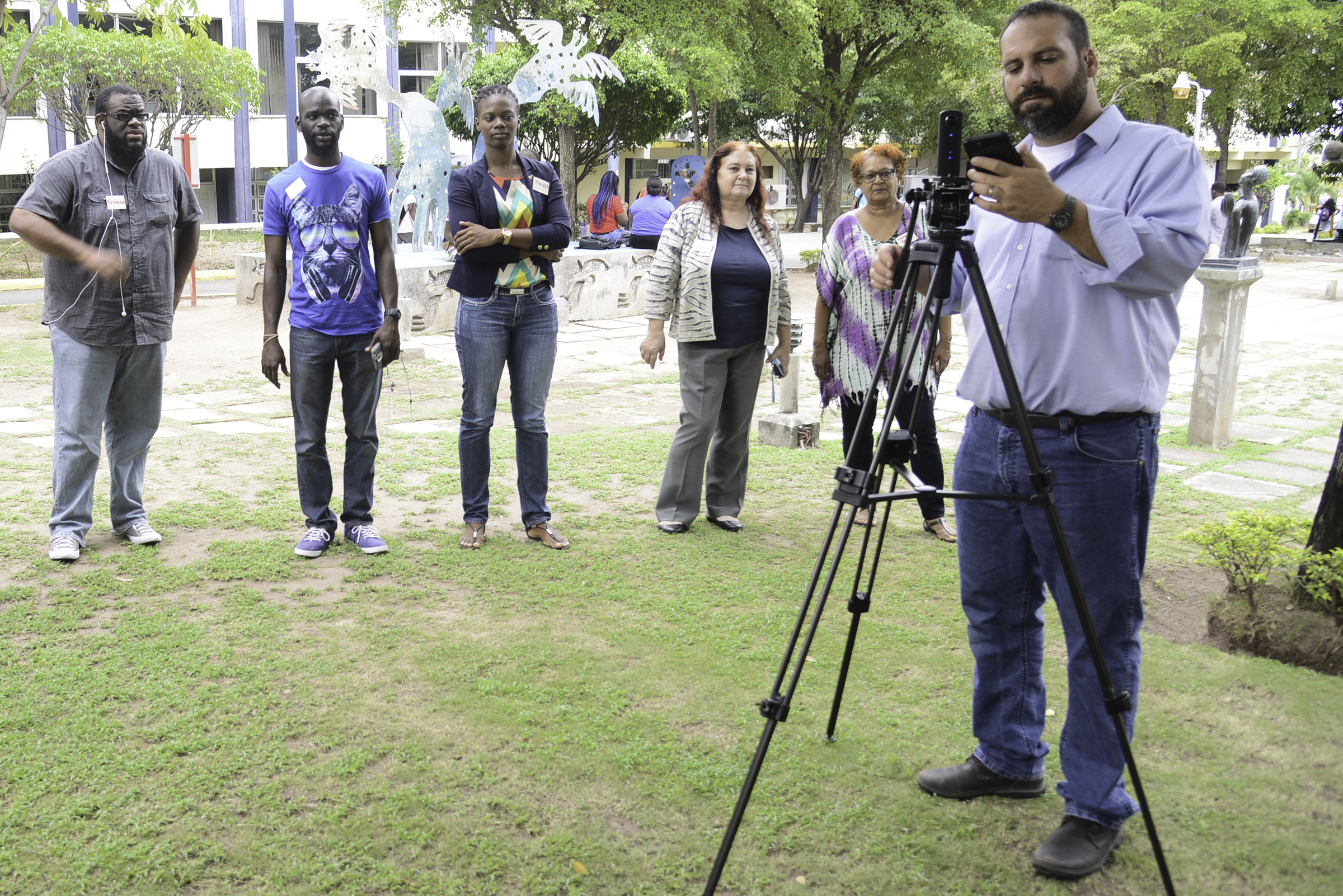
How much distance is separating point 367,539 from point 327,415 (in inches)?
24.3

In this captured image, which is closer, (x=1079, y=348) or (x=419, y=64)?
(x=1079, y=348)

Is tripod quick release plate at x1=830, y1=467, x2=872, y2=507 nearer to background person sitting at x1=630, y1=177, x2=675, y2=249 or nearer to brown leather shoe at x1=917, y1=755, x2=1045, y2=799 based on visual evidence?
brown leather shoe at x1=917, y1=755, x2=1045, y2=799

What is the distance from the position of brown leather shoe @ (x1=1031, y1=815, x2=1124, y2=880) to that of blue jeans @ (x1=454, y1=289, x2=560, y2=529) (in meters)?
3.15

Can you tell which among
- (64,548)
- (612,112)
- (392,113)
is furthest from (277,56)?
(64,548)

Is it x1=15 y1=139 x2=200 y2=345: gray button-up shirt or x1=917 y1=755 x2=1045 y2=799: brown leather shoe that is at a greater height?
x1=15 y1=139 x2=200 y2=345: gray button-up shirt

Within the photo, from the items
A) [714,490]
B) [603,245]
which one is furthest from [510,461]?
[603,245]

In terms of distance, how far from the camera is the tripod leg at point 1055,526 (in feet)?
8.02

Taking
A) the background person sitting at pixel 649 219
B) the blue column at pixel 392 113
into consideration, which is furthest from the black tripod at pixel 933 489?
the blue column at pixel 392 113

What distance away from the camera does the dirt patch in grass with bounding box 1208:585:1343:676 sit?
413 cm

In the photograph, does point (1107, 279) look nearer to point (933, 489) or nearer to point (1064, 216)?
point (1064, 216)

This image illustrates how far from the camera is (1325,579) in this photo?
417 cm

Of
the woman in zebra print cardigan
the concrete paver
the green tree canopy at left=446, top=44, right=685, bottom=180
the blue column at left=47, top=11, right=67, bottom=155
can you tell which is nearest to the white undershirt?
the woman in zebra print cardigan

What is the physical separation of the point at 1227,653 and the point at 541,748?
8.88 feet

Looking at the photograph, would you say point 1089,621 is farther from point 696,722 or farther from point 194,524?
point 194,524
